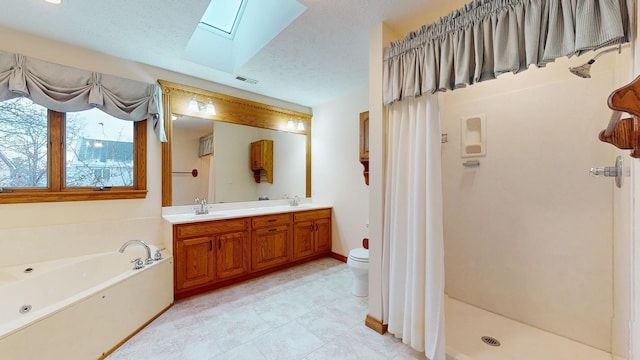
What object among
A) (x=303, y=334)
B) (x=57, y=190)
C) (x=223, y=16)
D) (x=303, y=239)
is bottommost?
(x=303, y=334)

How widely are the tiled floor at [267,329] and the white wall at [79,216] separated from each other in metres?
0.87

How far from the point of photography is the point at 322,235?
147 inches

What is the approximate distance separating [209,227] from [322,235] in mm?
1650

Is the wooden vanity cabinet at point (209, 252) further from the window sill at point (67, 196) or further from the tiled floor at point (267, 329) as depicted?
the window sill at point (67, 196)

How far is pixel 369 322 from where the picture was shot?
2020 millimetres

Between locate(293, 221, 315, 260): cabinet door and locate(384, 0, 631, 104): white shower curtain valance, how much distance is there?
2176mm

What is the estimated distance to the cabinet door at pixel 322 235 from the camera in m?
3.66

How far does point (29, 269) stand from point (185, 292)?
118 cm

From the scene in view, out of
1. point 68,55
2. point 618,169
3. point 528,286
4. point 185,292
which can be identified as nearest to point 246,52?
point 68,55

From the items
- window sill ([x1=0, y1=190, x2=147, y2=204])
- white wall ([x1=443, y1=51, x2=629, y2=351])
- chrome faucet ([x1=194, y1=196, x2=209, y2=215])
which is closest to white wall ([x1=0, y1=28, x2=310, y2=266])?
window sill ([x1=0, y1=190, x2=147, y2=204])

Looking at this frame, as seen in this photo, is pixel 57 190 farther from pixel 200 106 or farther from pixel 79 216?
pixel 200 106

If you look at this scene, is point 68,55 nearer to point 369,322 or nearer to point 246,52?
point 246,52

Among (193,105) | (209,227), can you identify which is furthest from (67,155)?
(209,227)

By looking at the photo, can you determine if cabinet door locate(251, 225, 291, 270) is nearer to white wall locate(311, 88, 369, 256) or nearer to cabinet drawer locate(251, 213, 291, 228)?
cabinet drawer locate(251, 213, 291, 228)
